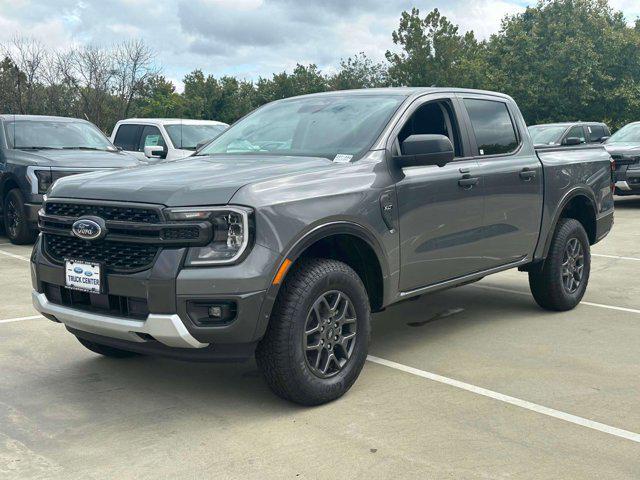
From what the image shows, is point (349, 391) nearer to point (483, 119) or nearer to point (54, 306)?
point (54, 306)

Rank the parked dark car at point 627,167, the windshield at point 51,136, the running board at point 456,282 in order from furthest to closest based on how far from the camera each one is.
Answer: the parked dark car at point 627,167, the windshield at point 51,136, the running board at point 456,282

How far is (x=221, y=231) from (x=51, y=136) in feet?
27.1

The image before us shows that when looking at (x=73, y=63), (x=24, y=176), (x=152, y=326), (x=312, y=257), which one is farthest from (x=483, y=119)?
(x=73, y=63)

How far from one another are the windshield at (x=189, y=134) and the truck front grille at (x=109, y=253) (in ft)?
29.6

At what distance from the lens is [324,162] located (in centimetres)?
456

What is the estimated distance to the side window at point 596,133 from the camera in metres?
18.0

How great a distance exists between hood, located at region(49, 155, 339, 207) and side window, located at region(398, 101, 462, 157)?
95cm

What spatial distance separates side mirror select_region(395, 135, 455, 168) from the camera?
4.59 m

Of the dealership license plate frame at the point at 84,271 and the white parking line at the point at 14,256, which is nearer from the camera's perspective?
the dealership license plate frame at the point at 84,271

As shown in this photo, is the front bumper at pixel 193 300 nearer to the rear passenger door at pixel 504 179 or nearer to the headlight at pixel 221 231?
the headlight at pixel 221 231

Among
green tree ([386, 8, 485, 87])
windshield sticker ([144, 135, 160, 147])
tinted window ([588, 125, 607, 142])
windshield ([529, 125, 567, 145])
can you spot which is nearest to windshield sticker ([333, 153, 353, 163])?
windshield sticker ([144, 135, 160, 147])

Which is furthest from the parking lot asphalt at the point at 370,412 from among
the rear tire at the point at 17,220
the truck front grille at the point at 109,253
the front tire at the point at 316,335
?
the rear tire at the point at 17,220

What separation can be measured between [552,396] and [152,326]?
7.45 ft

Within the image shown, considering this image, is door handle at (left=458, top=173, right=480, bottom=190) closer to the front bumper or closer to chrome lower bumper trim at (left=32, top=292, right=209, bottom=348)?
the front bumper
